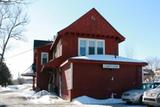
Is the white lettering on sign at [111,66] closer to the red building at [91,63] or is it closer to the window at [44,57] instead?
the red building at [91,63]

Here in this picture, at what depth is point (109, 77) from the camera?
2689 centimetres

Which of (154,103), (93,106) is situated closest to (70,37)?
(93,106)

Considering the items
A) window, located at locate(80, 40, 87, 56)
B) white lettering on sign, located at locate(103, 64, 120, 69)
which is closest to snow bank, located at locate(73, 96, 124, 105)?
white lettering on sign, located at locate(103, 64, 120, 69)

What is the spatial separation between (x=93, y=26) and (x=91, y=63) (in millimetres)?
5909

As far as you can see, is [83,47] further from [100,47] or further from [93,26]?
[93,26]

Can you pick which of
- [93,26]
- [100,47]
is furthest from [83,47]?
[93,26]

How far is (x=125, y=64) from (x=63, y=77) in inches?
229

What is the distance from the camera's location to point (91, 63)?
26469 millimetres

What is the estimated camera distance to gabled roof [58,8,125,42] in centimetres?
3061

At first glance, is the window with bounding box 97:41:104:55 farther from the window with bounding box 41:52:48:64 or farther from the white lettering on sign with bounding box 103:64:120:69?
→ the window with bounding box 41:52:48:64

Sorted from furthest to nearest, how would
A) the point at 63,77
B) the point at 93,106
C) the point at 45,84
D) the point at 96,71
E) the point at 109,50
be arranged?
1. the point at 45,84
2. the point at 109,50
3. the point at 63,77
4. the point at 96,71
5. the point at 93,106

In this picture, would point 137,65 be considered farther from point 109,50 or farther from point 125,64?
point 109,50

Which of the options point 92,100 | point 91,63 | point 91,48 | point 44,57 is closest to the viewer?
point 92,100

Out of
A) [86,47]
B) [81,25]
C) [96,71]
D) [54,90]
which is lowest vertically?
[54,90]
